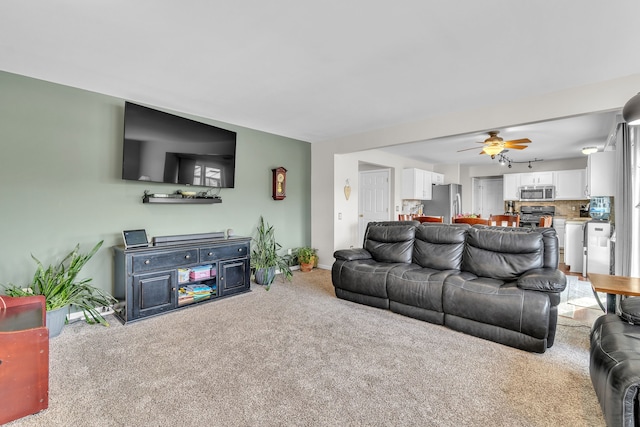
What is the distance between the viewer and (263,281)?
4.47 meters

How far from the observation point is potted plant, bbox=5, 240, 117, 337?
269cm

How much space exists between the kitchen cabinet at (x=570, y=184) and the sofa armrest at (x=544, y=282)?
19.9ft

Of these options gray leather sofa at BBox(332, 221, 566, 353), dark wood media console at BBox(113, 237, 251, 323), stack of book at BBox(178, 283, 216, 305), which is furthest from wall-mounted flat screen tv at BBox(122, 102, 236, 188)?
gray leather sofa at BBox(332, 221, 566, 353)

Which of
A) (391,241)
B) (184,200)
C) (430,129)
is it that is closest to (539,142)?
(430,129)

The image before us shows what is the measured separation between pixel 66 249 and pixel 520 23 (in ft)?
14.6

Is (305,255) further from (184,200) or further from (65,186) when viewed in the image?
(65,186)

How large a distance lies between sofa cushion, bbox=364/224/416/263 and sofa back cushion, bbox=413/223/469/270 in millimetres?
96

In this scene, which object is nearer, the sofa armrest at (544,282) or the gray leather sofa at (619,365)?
the gray leather sofa at (619,365)

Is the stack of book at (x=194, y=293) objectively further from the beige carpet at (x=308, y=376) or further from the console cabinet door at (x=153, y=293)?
the beige carpet at (x=308, y=376)

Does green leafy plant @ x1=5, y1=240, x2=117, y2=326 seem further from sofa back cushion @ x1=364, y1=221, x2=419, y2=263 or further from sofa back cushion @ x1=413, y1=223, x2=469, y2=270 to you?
sofa back cushion @ x1=413, y1=223, x2=469, y2=270

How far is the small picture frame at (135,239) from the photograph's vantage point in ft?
10.6

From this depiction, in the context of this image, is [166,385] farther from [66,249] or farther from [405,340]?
[66,249]

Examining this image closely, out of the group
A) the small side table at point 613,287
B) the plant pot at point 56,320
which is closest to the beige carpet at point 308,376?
the plant pot at point 56,320

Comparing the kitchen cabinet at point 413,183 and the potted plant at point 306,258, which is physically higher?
the kitchen cabinet at point 413,183
